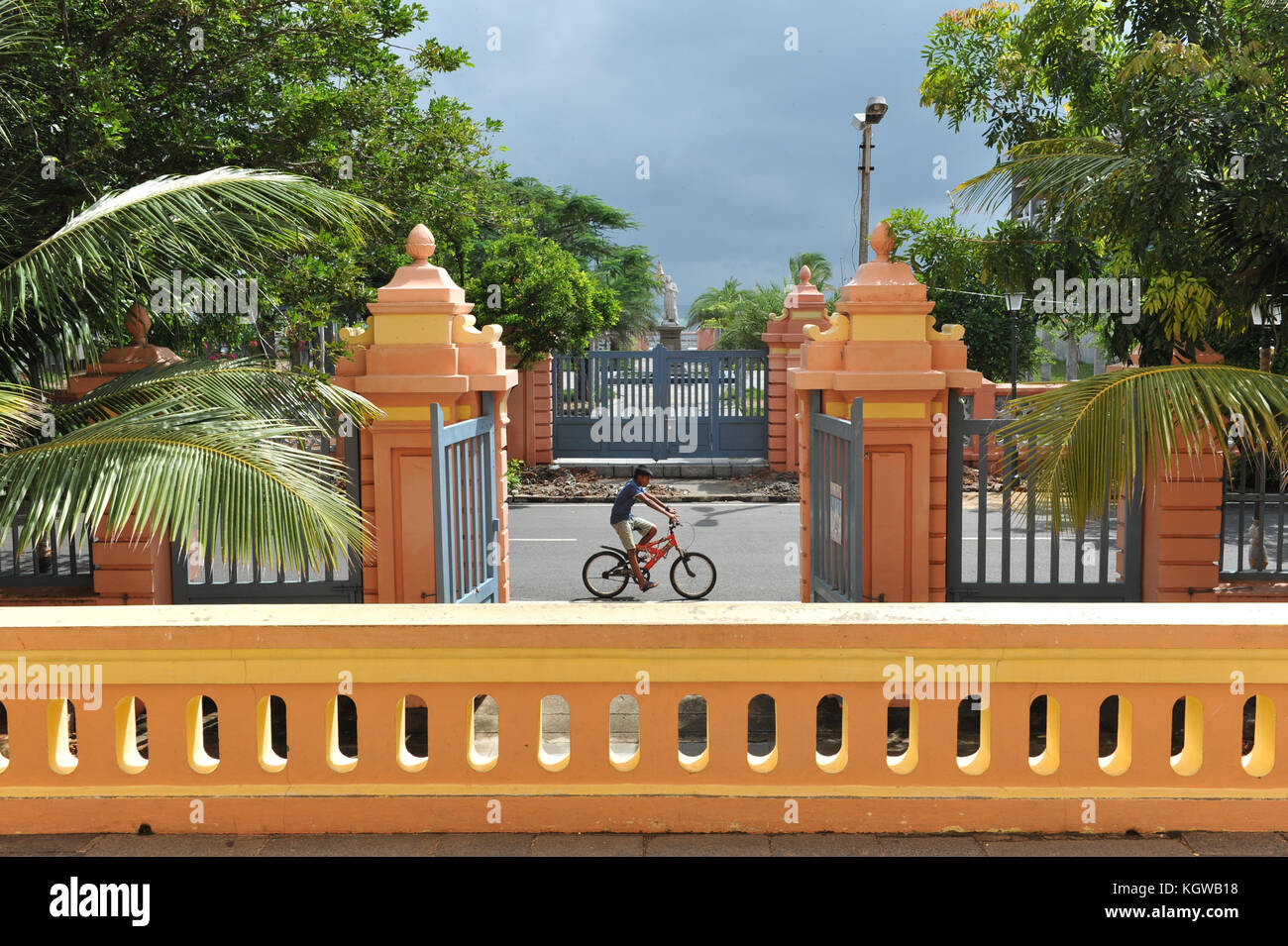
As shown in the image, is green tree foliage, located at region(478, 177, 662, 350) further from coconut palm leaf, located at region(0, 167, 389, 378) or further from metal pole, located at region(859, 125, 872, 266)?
coconut palm leaf, located at region(0, 167, 389, 378)

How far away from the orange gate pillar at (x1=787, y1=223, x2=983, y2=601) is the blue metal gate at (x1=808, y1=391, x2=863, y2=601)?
7.2 inches

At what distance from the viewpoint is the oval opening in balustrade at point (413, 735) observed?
4.05 m

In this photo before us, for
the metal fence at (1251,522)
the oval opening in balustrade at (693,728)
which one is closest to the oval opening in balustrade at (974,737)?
the oval opening in balustrade at (693,728)

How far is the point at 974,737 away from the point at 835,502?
1762 mm

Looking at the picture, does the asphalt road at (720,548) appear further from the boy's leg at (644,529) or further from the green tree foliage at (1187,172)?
the green tree foliage at (1187,172)

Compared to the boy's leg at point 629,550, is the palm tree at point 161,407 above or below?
above

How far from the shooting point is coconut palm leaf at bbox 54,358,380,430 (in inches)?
220

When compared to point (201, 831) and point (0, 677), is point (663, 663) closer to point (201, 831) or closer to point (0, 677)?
point (201, 831)

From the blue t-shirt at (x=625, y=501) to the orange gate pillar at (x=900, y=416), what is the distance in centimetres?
373

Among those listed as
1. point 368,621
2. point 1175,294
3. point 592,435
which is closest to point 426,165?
point 1175,294

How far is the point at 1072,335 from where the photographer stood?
1079 inches

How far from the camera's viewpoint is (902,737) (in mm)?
5660

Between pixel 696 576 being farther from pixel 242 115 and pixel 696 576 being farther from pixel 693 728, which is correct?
pixel 242 115

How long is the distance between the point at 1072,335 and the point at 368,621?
26.5m
